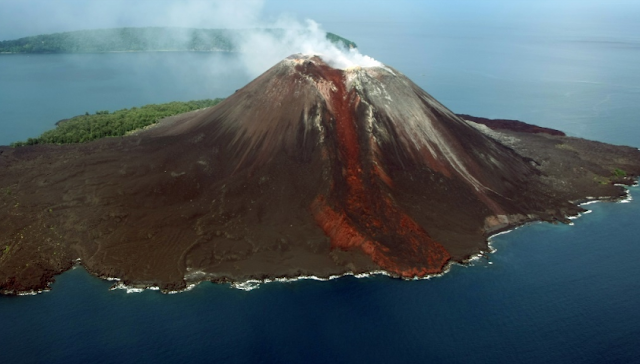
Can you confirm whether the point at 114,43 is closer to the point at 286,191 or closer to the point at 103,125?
the point at 103,125

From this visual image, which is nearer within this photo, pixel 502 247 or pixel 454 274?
pixel 454 274

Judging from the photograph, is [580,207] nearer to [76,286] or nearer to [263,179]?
[263,179]

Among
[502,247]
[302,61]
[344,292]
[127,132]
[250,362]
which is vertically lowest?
[250,362]

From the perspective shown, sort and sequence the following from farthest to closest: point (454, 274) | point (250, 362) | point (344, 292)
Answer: point (454, 274) < point (344, 292) < point (250, 362)

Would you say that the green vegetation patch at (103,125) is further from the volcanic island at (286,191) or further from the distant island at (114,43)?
the distant island at (114,43)

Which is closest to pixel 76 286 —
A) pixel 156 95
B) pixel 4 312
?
pixel 4 312

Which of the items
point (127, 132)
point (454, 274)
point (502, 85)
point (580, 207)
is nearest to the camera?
point (454, 274)

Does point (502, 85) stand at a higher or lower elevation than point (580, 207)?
higher
